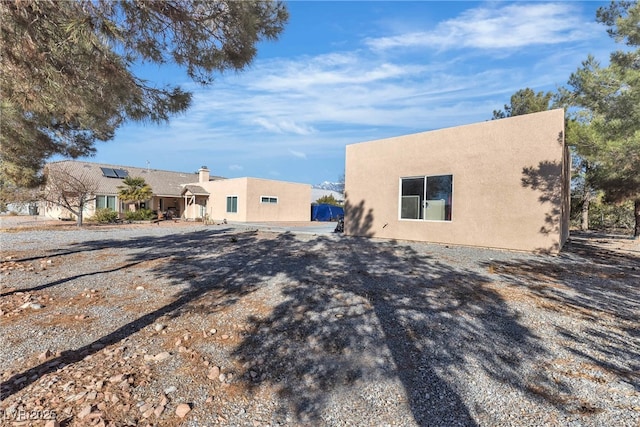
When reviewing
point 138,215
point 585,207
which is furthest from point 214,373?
point 585,207

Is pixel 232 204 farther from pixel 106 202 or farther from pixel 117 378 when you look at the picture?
pixel 117 378

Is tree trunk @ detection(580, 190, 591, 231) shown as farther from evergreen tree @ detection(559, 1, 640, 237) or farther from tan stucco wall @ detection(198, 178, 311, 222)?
tan stucco wall @ detection(198, 178, 311, 222)

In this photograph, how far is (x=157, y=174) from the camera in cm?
3019

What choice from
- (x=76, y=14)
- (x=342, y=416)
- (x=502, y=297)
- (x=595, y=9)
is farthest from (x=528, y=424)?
(x=595, y=9)

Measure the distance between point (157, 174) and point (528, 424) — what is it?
33.1 metres

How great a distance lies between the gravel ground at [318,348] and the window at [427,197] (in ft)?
14.2

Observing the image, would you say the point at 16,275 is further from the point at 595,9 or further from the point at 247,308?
the point at 595,9

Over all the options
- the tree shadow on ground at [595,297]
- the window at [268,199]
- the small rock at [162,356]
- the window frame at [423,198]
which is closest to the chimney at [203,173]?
the window at [268,199]

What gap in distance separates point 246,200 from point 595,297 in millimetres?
21217

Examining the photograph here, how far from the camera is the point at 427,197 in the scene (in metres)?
10.6

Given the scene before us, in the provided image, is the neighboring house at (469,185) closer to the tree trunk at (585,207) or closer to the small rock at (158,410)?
the small rock at (158,410)

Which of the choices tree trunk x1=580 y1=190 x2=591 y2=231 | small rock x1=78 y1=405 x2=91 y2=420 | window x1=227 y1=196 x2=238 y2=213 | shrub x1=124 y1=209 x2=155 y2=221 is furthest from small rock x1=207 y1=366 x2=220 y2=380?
shrub x1=124 y1=209 x2=155 y2=221

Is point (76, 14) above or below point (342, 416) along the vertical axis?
above

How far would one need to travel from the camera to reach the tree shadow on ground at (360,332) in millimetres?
2383
